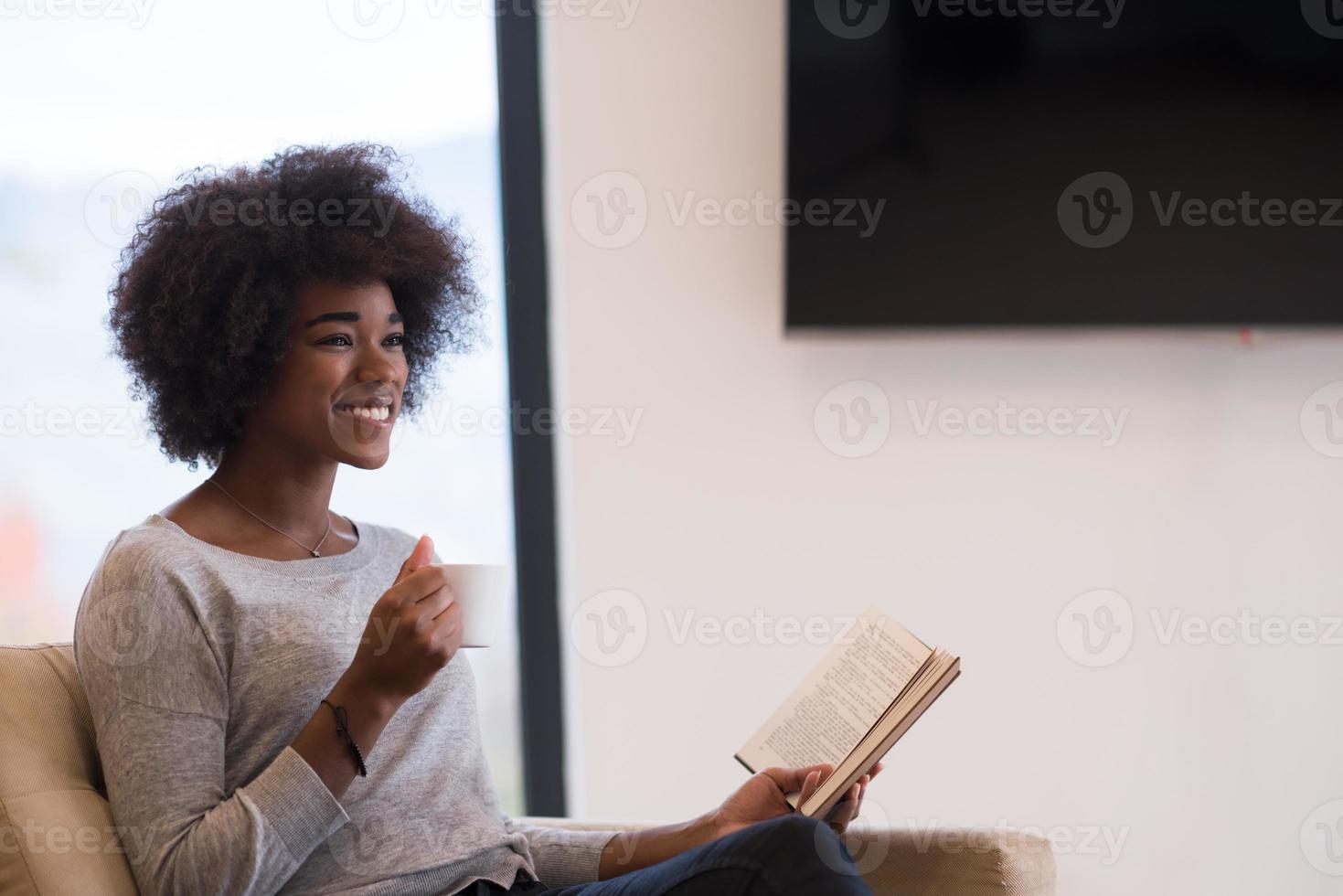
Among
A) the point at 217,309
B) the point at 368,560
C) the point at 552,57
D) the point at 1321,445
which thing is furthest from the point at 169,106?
the point at 1321,445

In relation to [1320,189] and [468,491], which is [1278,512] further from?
[468,491]

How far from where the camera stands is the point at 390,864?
118 cm

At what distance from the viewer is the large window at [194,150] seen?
2.24 meters

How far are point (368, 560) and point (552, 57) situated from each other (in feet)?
3.98
